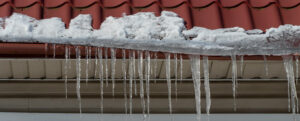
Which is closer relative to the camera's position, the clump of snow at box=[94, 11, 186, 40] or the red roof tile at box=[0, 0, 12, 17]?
the clump of snow at box=[94, 11, 186, 40]

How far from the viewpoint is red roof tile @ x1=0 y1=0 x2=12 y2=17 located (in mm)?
2832

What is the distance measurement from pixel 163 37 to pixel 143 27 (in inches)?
5.8

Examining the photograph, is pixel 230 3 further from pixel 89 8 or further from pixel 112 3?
pixel 89 8

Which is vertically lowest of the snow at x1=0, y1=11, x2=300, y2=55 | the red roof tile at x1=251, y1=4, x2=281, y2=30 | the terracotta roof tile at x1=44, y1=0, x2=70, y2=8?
the snow at x1=0, y1=11, x2=300, y2=55

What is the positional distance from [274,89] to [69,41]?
1.80 metres

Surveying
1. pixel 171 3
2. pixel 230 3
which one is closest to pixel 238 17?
pixel 230 3

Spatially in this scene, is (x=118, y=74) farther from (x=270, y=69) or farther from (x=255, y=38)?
(x=255, y=38)

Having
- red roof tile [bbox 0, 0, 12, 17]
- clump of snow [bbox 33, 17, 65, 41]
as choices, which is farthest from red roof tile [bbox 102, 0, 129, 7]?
red roof tile [bbox 0, 0, 12, 17]

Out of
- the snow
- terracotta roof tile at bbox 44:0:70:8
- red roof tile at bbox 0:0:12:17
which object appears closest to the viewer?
the snow

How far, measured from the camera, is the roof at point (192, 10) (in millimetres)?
2863

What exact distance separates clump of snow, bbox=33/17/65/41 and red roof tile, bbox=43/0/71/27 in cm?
17

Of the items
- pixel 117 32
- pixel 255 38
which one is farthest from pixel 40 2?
pixel 255 38

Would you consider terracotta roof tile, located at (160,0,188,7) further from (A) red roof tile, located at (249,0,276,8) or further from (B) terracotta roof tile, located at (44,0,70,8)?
A: (B) terracotta roof tile, located at (44,0,70,8)

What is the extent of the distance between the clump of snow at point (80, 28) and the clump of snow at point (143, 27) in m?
0.06
